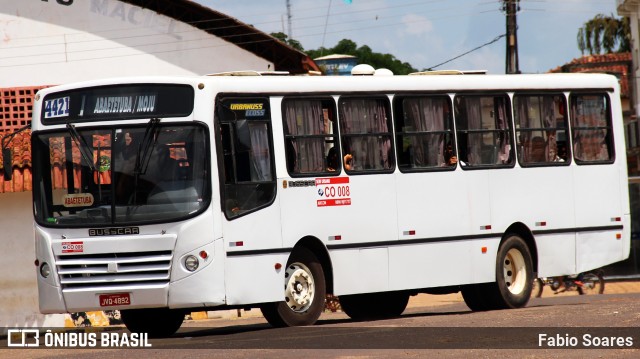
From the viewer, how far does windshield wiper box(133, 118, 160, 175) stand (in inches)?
611

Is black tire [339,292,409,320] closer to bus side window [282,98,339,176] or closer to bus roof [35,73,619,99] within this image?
bus roof [35,73,619,99]

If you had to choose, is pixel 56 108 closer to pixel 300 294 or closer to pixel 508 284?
pixel 300 294

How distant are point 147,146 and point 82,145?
0.81m

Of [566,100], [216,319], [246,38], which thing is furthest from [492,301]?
[246,38]

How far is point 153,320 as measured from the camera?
56.2 ft

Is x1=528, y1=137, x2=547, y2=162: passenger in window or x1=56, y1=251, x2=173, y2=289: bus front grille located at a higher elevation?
x1=528, y1=137, x2=547, y2=162: passenger in window

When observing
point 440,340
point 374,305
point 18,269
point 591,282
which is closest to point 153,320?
point 374,305

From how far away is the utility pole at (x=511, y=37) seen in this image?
38.4 metres

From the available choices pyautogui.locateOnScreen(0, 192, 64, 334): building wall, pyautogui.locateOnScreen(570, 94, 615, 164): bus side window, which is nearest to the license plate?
pyautogui.locateOnScreen(570, 94, 615, 164): bus side window

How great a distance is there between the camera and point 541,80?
65.4ft

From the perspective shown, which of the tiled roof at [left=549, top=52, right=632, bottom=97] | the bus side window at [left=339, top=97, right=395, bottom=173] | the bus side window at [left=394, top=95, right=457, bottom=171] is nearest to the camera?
the bus side window at [left=339, top=97, right=395, bottom=173]

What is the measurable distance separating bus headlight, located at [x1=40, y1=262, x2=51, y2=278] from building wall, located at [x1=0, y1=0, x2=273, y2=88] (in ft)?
54.8

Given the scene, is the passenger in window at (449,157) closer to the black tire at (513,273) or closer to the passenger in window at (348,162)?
the black tire at (513,273)

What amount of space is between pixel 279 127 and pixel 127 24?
55.8 feet
